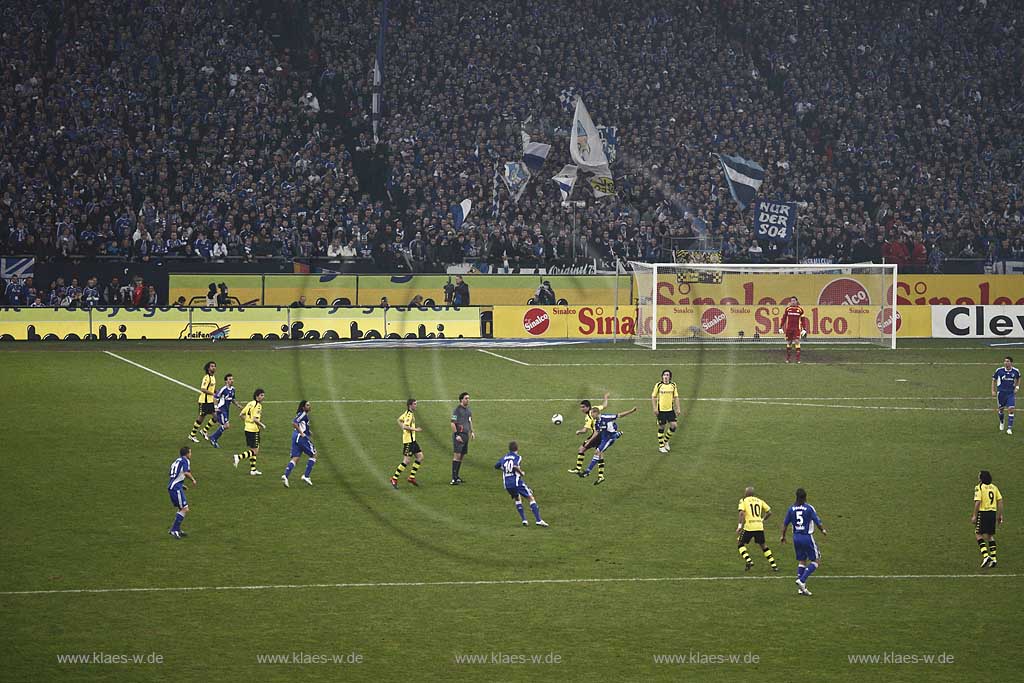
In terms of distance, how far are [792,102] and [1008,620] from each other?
1824 inches

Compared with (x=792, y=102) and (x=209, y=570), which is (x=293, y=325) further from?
(x=209, y=570)

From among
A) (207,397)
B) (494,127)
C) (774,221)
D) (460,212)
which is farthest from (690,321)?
(207,397)

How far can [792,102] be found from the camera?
58719 millimetres

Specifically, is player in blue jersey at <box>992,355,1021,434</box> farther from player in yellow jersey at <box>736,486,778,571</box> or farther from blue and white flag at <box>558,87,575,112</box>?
blue and white flag at <box>558,87,575,112</box>

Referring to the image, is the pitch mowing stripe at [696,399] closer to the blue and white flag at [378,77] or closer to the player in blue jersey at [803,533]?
the player in blue jersey at [803,533]

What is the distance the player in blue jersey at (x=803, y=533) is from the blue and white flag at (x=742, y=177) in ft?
126

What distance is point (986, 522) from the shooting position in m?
17.5

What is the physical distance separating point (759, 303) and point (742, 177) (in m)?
6.32

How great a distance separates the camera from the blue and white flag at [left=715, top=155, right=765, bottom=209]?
5347cm

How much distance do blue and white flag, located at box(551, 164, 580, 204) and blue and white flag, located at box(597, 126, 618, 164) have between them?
5.95 feet

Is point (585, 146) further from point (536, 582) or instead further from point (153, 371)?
point (536, 582)

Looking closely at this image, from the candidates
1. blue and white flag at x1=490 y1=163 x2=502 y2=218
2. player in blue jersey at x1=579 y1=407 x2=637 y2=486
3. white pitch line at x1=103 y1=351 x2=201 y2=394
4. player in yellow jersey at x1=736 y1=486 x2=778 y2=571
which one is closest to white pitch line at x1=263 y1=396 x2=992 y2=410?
white pitch line at x1=103 y1=351 x2=201 y2=394

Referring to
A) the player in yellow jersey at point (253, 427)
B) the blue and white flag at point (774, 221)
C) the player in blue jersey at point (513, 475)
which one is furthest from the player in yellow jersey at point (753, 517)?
the blue and white flag at point (774, 221)

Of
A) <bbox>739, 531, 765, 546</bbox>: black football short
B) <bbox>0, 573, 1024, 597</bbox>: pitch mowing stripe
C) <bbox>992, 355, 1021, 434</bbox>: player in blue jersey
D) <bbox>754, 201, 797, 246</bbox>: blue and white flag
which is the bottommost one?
<bbox>0, 573, 1024, 597</bbox>: pitch mowing stripe
